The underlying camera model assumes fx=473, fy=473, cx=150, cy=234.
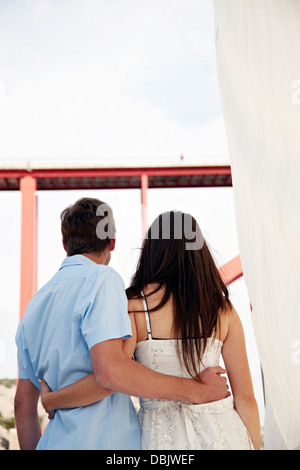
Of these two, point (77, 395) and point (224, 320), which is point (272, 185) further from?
point (77, 395)

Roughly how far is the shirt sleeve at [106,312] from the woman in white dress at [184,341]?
3.6 inches

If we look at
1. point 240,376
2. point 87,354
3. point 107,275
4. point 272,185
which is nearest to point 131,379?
point 87,354

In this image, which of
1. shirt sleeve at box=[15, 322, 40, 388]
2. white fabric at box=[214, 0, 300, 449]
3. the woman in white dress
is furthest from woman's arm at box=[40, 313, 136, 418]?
white fabric at box=[214, 0, 300, 449]

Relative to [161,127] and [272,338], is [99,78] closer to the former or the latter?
[161,127]

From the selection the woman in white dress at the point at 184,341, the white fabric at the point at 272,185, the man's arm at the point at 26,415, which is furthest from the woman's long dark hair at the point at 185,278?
the man's arm at the point at 26,415

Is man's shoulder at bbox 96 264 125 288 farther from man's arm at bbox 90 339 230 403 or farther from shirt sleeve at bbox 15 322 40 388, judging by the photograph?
shirt sleeve at bbox 15 322 40 388

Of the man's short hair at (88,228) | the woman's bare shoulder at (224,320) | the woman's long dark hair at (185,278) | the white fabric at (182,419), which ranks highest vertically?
the man's short hair at (88,228)

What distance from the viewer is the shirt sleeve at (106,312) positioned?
0.93 meters

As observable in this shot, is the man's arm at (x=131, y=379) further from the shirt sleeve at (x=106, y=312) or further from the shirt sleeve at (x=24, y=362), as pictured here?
the shirt sleeve at (x=24, y=362)

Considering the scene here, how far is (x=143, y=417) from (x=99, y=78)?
21.2 ft

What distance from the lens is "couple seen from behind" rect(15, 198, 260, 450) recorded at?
37.2 inches

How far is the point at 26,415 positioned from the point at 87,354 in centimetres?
26

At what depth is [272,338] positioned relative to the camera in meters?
1.04
